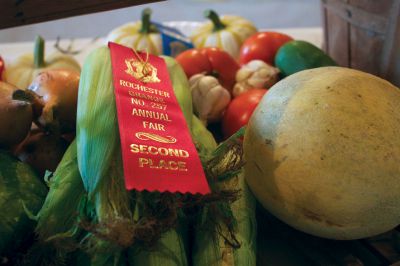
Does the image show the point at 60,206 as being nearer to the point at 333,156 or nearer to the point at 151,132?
the point at 151,132

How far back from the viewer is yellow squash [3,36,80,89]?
98 cm

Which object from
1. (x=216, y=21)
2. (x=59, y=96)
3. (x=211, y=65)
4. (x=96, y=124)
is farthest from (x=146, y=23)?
(x=96, y=124)

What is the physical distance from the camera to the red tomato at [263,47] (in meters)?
1.07

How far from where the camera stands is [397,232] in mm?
589

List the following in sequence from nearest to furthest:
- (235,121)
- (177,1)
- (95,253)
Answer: (95,253), (235,121), (177,1)

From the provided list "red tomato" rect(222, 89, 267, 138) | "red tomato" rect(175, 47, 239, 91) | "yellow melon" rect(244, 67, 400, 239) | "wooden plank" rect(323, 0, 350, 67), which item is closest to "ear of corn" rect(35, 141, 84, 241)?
"yellow melon" rect(244, 67, 400, 239)

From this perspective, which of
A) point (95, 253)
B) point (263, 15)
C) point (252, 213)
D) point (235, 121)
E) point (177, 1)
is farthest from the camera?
point (177, 1)

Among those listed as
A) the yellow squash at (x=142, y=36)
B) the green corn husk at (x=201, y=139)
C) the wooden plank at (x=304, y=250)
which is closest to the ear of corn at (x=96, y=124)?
the green corn husk at (x=201, y=139)

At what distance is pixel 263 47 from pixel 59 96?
1.97 ft

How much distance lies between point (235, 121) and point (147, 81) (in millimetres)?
294

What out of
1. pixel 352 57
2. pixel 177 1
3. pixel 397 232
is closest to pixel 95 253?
pixel 397 232

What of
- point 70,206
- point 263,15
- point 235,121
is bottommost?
point 263,15

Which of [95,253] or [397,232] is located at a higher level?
[95,253]

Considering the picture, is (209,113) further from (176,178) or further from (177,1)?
(177,1)
